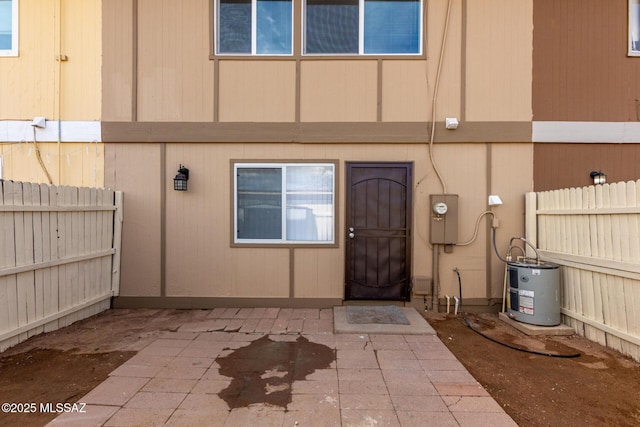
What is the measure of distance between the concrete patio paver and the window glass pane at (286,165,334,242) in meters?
1.56

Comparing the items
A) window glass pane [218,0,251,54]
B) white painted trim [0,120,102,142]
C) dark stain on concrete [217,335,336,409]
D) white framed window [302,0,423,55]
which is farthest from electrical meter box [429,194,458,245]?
white painted trim [0,120,102,142]

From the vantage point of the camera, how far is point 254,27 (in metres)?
4.99

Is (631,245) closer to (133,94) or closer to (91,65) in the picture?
(133,94)

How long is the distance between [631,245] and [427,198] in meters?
2.27

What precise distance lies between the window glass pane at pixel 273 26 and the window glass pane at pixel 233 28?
17cm

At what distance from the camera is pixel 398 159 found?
4.89m

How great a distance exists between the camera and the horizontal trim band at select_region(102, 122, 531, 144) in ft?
15.8

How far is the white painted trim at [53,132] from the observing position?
4945 millimetres

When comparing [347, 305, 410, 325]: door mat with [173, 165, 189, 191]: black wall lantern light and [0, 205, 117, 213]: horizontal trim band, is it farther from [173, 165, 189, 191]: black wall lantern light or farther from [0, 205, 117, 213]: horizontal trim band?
A: [0, 205, 117, 213]: horizontal trim band

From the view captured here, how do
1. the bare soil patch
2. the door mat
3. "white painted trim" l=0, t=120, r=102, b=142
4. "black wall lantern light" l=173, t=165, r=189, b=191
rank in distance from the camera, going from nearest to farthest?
the bare soil patch, the door mat, "black wall lantern light" l=173, t=165, r=189, b=191, "white painted trim" l=0, t=120, r=102, b=142

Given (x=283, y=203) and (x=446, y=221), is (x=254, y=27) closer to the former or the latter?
(x=283, y=203)

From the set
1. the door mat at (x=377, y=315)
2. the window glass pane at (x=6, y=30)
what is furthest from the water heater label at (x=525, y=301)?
the window glass pane at (x=6, y=30)

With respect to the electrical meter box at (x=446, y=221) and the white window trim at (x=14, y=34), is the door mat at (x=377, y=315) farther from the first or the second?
the white window trim at (x=14, y=34)

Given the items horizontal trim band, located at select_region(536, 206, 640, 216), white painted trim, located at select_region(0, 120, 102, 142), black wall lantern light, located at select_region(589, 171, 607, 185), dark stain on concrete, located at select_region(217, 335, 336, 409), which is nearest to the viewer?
dark stain on concrete, located at select_region(217, 335, 336, 409)
